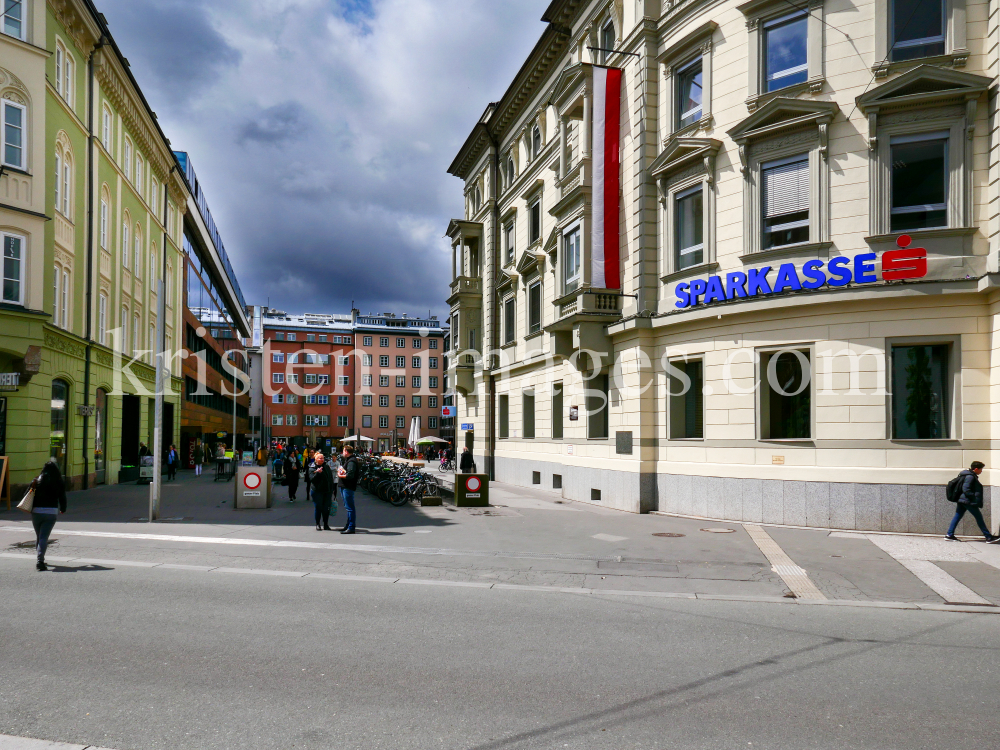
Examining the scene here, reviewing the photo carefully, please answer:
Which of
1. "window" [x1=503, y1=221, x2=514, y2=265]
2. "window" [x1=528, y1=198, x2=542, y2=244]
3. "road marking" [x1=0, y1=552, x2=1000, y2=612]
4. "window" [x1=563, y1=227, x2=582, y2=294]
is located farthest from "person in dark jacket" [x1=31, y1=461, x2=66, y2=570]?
"window" [x1=503, y1=221, x2=514, y2=265]

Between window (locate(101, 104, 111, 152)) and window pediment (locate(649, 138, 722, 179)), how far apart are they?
838 inches

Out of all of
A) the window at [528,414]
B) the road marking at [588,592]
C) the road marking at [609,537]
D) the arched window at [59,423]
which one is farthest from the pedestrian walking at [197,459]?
the road marking at [609,537]

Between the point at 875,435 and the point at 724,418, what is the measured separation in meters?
3.27

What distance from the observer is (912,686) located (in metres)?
5.93

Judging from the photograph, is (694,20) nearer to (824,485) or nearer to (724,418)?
(724,418)

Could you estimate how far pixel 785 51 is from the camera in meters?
16.9

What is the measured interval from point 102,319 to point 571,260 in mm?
18493

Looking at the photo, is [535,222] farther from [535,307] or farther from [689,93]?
[689,93]

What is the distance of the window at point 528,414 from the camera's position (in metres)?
29.5

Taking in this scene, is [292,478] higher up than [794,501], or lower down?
lower down

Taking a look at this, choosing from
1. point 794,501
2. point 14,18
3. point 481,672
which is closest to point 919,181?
point 794,501

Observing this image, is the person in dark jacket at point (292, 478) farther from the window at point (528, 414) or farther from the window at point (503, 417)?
the window at point (503, 417)

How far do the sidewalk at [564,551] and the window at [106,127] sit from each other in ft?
53.6

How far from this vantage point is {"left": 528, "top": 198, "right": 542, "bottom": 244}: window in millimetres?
28641
